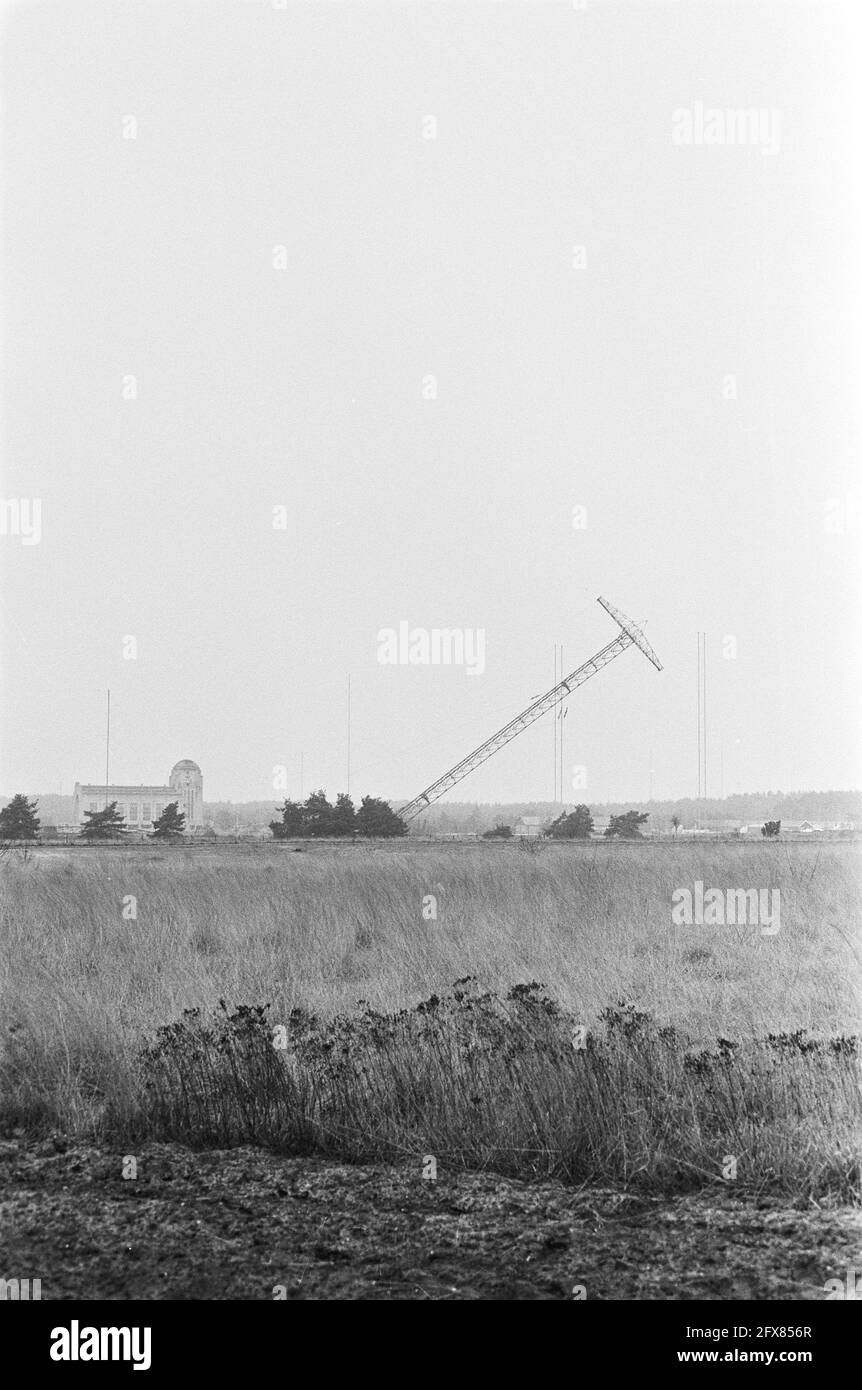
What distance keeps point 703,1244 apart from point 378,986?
414cm

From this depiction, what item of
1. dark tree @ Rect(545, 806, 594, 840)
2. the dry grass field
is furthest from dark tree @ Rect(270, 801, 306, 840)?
the dry grass field

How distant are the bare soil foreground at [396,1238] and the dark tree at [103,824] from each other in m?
11.8

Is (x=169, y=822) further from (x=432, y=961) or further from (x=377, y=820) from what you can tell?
(x=432, y=961)

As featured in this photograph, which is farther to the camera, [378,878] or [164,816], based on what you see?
[164,816]

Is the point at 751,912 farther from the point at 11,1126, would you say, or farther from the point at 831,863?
the point at 11,1126

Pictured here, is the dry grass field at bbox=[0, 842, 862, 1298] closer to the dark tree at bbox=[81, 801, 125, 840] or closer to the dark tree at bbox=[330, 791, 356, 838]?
the dark tree at bbox=[81, 801, 125, 840]

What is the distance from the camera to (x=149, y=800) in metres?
17.6

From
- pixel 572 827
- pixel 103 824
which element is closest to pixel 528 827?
pixel 572 827

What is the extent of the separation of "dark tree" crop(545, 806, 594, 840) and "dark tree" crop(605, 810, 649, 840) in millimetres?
501

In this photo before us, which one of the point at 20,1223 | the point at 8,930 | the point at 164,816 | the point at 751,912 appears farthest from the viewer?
the point at 164,816

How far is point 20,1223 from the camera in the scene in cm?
391
